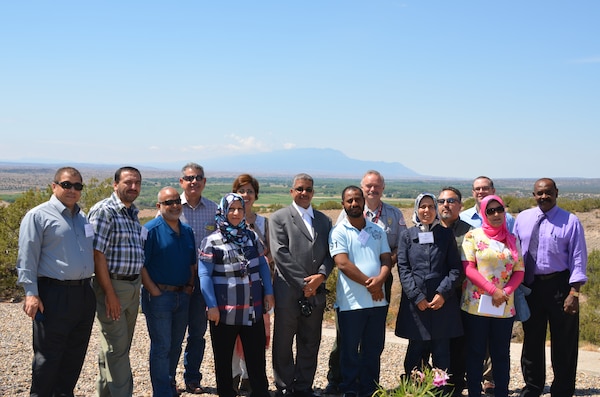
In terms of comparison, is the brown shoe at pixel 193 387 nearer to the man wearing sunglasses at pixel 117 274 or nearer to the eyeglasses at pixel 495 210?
the man wearing sunglasses at pixel 117 274

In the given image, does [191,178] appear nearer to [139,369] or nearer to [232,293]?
[232,293]

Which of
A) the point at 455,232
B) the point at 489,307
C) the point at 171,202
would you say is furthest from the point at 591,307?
the point at 171,202

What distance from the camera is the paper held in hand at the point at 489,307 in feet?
16.3

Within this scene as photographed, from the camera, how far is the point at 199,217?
5691mm

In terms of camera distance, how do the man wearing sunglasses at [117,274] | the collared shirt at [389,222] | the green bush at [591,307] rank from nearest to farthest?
the man wearing sunglasses at [117,274] < the collared shirt at [389,222] < the green bush at [591,307]

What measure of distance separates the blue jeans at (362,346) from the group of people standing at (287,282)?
1cm

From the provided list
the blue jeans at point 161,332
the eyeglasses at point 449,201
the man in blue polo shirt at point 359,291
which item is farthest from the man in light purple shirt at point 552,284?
the blue jeans at point 161,332

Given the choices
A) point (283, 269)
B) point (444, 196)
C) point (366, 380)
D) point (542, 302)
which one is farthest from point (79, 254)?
point (542, 302)

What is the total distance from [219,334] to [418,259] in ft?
6.57

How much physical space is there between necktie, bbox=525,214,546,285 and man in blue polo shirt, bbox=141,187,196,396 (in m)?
3.37

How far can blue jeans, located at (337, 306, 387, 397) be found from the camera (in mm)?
5191

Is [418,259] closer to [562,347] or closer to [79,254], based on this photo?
[562,347]

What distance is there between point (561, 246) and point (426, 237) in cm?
138

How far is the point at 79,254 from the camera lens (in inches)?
175
